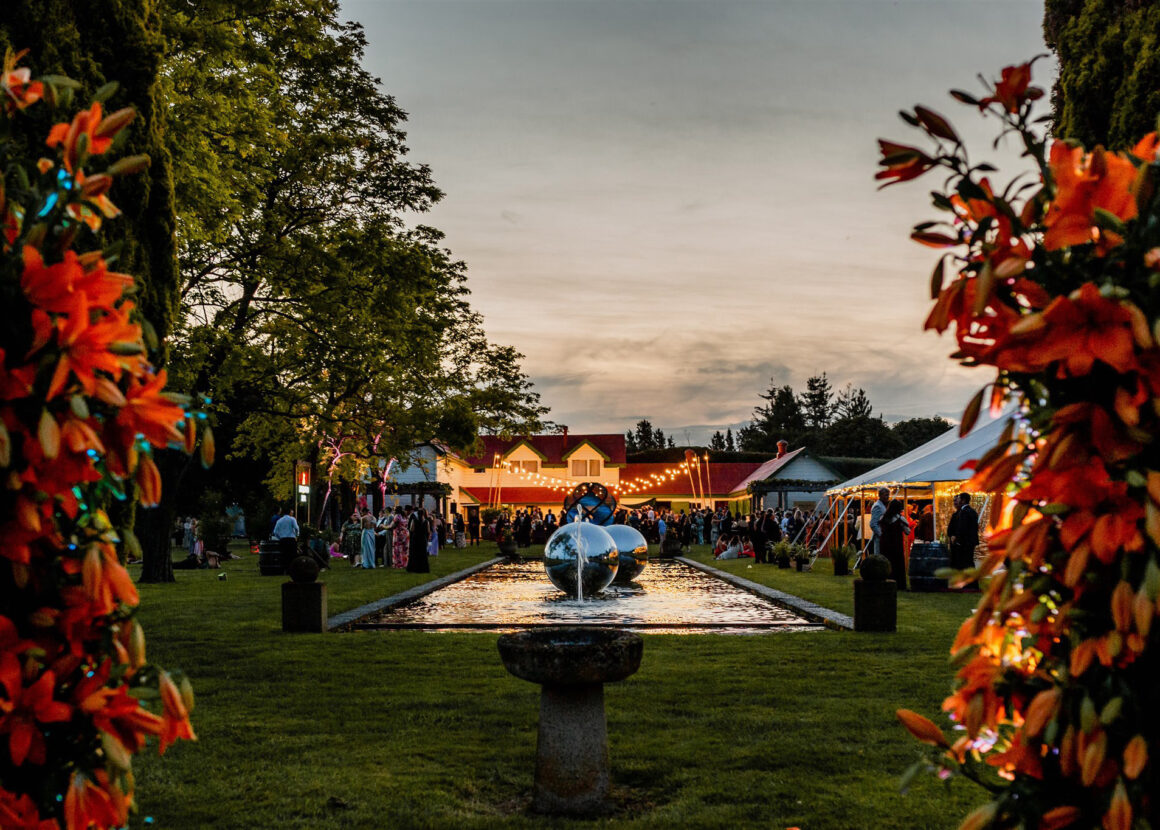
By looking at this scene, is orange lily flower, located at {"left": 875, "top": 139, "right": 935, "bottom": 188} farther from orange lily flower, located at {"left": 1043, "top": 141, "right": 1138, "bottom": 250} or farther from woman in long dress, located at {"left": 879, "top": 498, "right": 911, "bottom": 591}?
woman in long dress, located at {"left": 879, "top": 498, "right": 911, "bottom": 591}

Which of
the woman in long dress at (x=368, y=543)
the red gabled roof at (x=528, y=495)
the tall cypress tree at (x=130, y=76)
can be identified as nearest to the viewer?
the tall cypress tree at (x=130, y=76)

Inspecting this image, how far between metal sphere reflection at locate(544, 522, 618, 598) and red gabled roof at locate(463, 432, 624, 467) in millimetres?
66389

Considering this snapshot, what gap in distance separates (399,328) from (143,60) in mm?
13303

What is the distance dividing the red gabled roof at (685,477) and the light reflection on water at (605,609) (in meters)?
60.3

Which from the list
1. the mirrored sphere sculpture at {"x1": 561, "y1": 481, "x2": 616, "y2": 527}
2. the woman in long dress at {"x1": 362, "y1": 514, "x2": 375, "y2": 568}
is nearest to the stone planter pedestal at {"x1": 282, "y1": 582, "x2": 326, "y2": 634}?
the mirrored sphere sculpture at {"x1": 561, "y1": 481, "x2": 616, "y2": 527}

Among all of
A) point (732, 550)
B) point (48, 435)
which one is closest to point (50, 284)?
point (48, 435)

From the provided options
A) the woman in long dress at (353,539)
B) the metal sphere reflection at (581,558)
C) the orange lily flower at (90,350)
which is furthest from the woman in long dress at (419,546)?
the orange lily flower at (90,350)

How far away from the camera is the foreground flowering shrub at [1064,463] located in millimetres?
1942

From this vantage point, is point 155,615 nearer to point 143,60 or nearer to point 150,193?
point 150,193

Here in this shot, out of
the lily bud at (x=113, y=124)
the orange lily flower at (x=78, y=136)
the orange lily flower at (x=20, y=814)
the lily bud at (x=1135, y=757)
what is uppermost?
the lily bud at (x=113, y=124)

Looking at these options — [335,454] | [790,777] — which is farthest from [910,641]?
[335,454]

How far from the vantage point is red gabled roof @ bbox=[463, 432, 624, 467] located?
86812mm

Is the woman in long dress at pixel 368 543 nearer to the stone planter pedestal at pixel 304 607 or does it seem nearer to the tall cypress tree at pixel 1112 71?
the stone planter pedestal at pixel 304 607

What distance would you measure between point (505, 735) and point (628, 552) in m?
14.6
